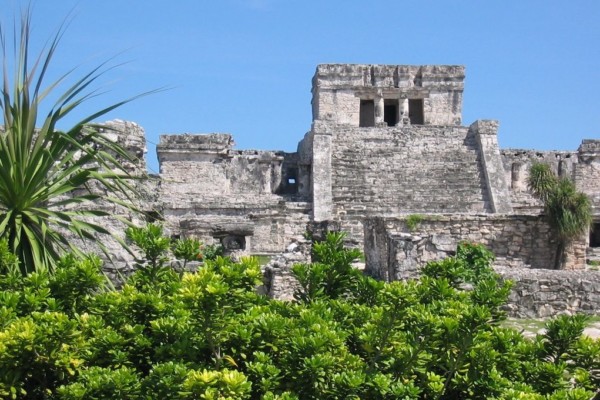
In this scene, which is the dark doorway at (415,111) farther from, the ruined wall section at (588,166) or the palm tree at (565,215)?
the palm tree at (565,215)

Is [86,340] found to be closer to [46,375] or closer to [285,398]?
[46,375]

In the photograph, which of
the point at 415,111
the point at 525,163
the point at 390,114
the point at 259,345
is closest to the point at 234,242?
the point at 259,345

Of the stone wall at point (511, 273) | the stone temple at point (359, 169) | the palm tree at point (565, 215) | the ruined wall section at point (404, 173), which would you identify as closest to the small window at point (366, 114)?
the stone temple at point (359, 169)

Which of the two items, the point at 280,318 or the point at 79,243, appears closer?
the point at 280,318

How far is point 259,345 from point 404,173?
17.7 meters

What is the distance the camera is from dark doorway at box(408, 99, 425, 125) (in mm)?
27312

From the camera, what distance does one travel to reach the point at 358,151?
2244 cm

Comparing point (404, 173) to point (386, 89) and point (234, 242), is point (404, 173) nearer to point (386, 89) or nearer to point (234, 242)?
point (386, 89)

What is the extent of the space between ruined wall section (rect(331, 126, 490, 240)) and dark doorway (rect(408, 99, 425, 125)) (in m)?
4.13

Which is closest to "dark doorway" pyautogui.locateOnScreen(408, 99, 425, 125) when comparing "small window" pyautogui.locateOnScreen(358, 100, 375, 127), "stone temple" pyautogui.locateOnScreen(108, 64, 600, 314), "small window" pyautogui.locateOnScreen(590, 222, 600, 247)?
"stone temple" pyautogui.locateOnScreen(108, 64, 600, 314)

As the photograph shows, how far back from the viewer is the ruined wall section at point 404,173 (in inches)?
791

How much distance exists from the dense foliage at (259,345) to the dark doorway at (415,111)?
23.2 meters

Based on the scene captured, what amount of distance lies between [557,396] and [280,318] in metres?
1.43

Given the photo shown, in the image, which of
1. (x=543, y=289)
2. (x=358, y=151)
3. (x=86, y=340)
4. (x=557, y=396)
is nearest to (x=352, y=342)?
(x=557, y=396)
